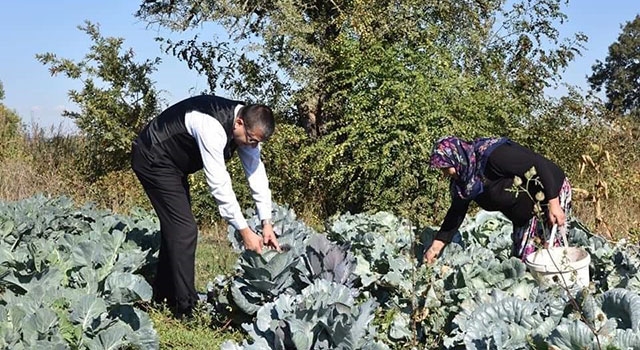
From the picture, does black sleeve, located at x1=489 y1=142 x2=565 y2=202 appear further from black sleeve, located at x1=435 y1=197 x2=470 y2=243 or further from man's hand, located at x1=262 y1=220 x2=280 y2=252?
man's hand, located at x1=262 y1=220 x2=280 y2=252

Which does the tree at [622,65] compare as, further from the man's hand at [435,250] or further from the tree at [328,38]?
the man's hand at [435,250]

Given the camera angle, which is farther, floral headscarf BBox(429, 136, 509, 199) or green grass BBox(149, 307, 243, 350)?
floral headscarf BBox(429, 136, 509, 199)

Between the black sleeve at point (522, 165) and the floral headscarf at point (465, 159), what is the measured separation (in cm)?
6

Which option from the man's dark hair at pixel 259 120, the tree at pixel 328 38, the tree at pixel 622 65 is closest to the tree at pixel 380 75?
the tree at pixel 328 38

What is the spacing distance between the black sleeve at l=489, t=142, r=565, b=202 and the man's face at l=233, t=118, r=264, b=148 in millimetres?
1383

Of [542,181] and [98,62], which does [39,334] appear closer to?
[542,181]

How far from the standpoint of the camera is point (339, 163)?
8977 mm

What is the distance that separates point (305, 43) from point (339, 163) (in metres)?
1.57

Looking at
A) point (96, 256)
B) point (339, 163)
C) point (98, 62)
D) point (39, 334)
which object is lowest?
point (39, 334)

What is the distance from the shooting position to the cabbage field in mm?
3141

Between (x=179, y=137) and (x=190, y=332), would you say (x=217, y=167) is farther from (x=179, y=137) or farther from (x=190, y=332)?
(x=190, y=332)

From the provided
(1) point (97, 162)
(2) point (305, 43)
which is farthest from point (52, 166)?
(2) point (305, 43)

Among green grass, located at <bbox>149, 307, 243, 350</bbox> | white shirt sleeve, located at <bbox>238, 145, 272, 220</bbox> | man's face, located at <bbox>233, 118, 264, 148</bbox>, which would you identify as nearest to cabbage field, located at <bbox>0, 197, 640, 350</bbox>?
green grass, located at <bbox>149, 307, 243, 350</bbox>

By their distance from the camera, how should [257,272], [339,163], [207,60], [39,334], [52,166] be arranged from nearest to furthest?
1. [39,334]
2. [257,272]
3. [339,163]
4. [207,60]
5. [52,166]
